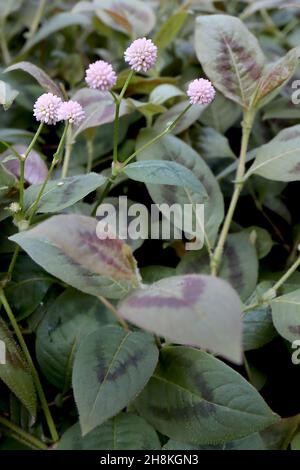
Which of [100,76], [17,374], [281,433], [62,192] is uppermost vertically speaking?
[100,76]

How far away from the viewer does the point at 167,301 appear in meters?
0.40

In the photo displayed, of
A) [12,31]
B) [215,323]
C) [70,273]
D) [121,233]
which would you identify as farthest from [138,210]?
[12,31]

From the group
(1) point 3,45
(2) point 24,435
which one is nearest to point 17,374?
(2) point 24,435

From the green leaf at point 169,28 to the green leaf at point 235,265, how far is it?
337 millimetres

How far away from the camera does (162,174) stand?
519 mm

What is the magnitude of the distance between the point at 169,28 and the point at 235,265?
1.22 ft

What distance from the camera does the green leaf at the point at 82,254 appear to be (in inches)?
16.8

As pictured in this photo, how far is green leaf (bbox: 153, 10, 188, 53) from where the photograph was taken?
80cm

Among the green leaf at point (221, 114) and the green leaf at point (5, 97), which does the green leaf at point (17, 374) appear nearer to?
the green leaf at point (5, 97)

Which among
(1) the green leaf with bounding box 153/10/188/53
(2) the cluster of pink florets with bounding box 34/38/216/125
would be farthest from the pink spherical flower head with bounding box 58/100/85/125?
(1) the green leaf with bounding box 153/10/188/53

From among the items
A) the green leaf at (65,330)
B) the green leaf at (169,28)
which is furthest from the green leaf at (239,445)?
the green leaf at (169,28)

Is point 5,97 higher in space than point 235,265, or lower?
higher

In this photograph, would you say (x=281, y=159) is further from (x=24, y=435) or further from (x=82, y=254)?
(x=24, y=435)

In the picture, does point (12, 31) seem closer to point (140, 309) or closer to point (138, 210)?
point (138, 210)
